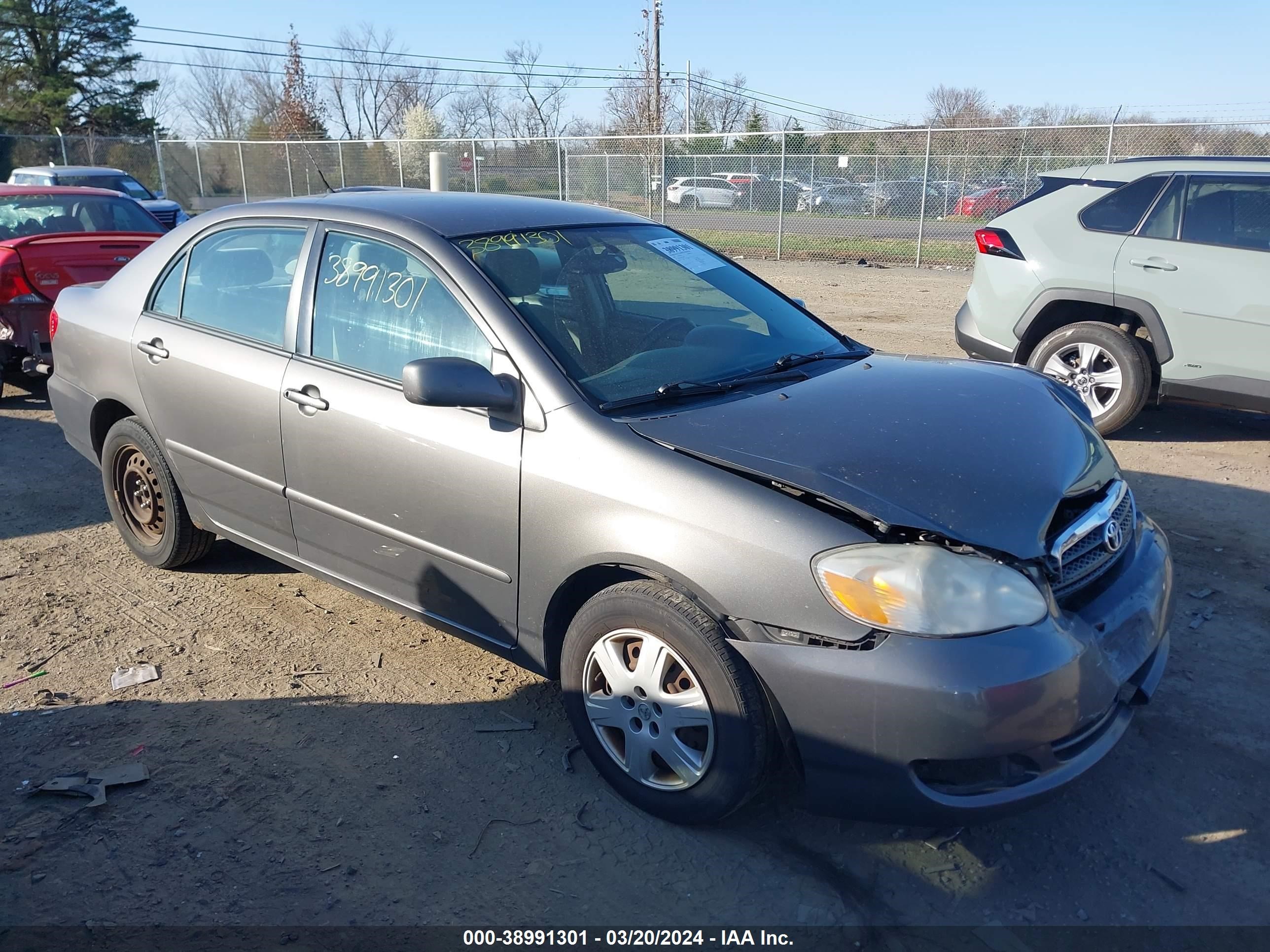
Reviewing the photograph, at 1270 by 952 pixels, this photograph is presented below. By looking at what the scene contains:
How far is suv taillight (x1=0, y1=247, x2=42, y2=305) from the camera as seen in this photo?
7516mm

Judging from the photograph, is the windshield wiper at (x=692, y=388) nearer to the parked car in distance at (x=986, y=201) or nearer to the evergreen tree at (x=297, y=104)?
the parked car in distance at (x=986, y=201)

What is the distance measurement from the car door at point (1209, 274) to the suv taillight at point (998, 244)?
70 cm

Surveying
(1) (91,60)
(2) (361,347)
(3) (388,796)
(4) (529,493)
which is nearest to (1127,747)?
(4) (529,493)

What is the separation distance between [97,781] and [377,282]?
193 centimetres

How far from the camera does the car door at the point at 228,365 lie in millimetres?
3928

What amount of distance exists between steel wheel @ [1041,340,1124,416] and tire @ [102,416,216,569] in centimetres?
546

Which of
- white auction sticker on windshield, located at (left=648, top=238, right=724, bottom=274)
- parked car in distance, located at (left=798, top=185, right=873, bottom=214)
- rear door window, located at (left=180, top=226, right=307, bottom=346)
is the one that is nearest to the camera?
rear door window, located at (left=180, top=226, right=307, bottom=346)

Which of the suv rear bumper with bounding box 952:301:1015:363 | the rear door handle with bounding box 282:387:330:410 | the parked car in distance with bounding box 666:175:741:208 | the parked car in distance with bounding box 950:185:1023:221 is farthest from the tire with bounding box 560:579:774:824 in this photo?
the parked car in distance with bounding box 666:175:741:208

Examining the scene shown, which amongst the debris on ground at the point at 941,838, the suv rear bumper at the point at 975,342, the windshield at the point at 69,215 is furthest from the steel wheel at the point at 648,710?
the windshield at the point at 69,215

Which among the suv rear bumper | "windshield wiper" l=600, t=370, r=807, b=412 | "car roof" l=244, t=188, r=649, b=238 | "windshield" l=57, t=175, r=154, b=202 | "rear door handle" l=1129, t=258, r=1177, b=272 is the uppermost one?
"car roof" l=244, t=188, r=649, b=238

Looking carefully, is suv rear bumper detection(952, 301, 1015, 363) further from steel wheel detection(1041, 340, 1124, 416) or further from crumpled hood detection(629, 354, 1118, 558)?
crumpled hood detection(629, 354, 1118, 558)

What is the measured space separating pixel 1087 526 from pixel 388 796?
2.28 meters

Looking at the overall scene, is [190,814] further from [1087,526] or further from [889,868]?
[1087,526]

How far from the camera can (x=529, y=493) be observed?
3084mm
